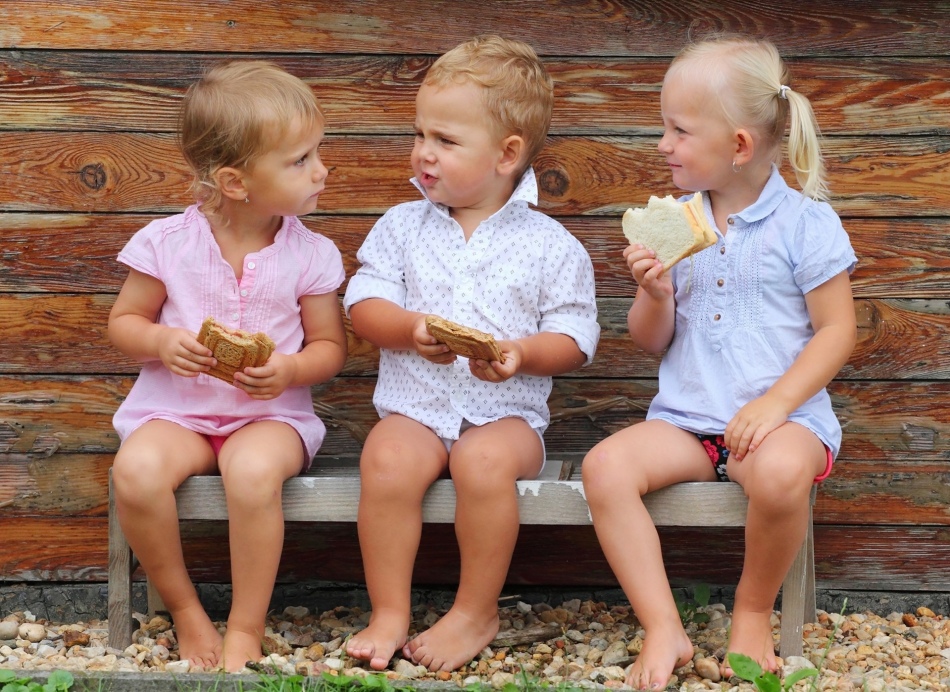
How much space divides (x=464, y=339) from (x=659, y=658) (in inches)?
30.3

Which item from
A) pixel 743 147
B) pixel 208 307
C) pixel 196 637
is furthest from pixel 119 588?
pixel 743 147

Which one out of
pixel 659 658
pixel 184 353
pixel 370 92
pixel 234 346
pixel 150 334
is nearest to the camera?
pixel 659 658

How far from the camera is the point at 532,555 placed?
3.24 m

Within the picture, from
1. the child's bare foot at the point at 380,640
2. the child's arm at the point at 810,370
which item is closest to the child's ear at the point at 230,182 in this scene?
the child's bare foot at the point at 380,640

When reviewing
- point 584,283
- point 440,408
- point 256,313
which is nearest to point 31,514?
point 256,313

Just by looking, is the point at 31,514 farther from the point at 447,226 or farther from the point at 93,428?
the point at 447,226

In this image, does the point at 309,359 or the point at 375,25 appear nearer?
the point at 309,359

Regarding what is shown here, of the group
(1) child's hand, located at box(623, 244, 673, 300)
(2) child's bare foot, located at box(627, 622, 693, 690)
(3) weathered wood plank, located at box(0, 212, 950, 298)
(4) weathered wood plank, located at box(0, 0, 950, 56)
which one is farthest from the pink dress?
(2) child's bare foot, located at box(627, 622, 693, 690)

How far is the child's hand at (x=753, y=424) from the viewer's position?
2529mm

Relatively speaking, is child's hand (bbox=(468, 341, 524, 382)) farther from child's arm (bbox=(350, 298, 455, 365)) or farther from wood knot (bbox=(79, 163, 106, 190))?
wood knot (bbox=(79, 163, 106, 190))

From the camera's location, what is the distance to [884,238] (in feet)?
10.2

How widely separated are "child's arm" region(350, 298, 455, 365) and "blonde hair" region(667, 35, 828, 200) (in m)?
0.83

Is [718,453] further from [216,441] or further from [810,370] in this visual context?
[216,441]

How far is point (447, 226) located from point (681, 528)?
1065 mm
